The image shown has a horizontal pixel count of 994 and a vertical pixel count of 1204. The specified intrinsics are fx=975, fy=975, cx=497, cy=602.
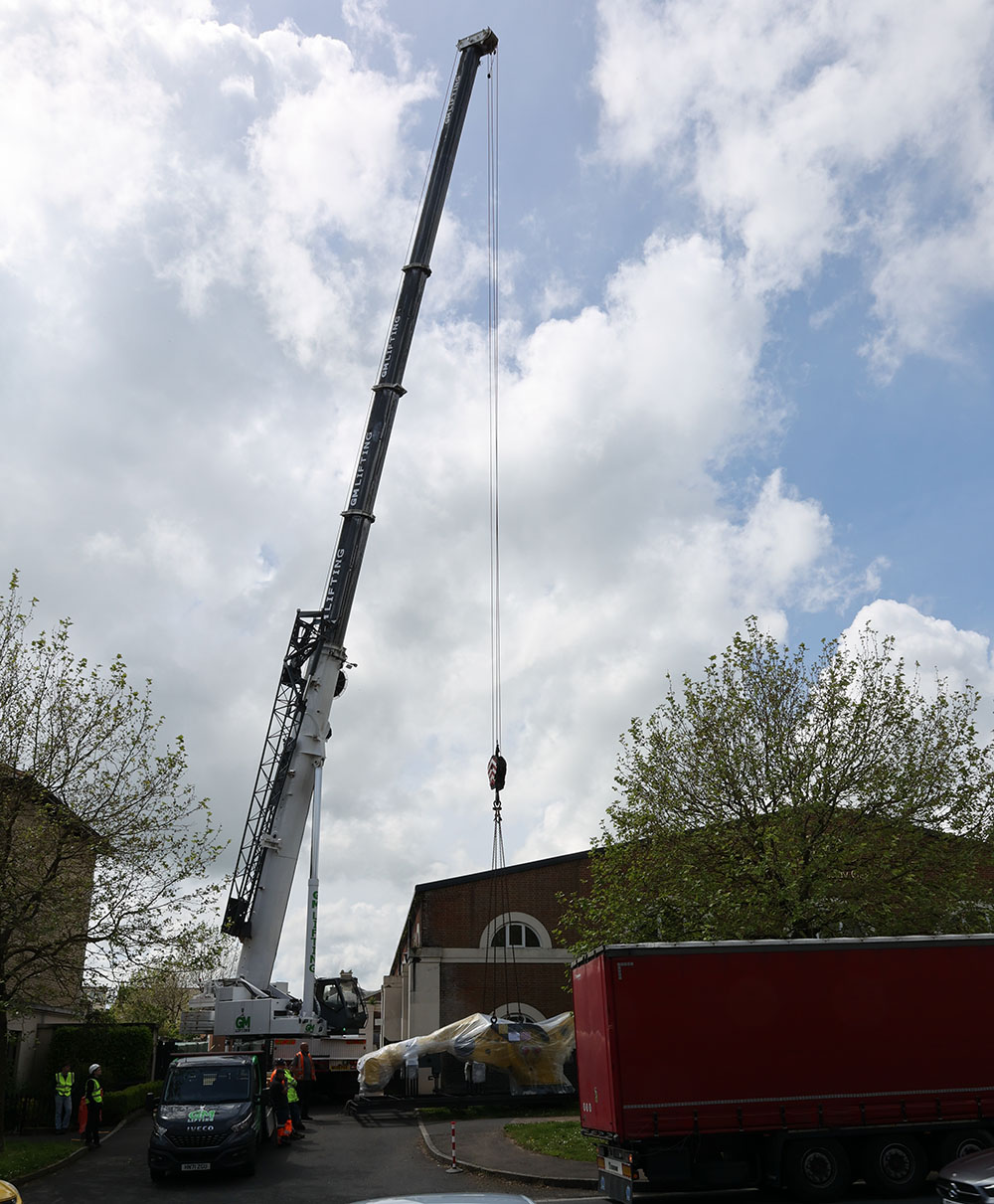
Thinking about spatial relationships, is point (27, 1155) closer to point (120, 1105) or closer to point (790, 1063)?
point (120, 1105)

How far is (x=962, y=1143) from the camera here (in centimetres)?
1294

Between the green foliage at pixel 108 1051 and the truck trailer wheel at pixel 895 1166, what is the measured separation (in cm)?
2039

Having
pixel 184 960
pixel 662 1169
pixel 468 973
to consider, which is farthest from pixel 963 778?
pixel 468 973

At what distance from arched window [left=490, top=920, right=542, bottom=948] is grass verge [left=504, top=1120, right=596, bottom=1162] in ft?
37.7

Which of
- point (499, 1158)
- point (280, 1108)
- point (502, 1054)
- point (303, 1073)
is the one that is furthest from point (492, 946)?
point (499, 1158)

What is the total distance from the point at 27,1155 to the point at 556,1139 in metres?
9.35

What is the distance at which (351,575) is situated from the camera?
25.9 meters

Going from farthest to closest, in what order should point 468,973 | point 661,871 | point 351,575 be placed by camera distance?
point 468,973
point 351,575
point 661,871

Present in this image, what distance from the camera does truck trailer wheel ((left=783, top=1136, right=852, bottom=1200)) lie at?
40.9 feet

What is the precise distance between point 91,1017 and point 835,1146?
1287 cm

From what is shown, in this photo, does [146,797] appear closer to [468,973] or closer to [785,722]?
[785,722]

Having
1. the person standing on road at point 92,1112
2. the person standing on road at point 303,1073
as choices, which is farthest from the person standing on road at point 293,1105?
the person standing on road at point 92,1112

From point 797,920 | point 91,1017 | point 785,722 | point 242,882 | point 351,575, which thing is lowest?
point 91,1017

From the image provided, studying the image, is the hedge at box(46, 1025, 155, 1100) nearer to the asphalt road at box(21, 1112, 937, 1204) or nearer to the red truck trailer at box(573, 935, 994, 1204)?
the asphalt road at box(21, 1112, 937, 1204)
